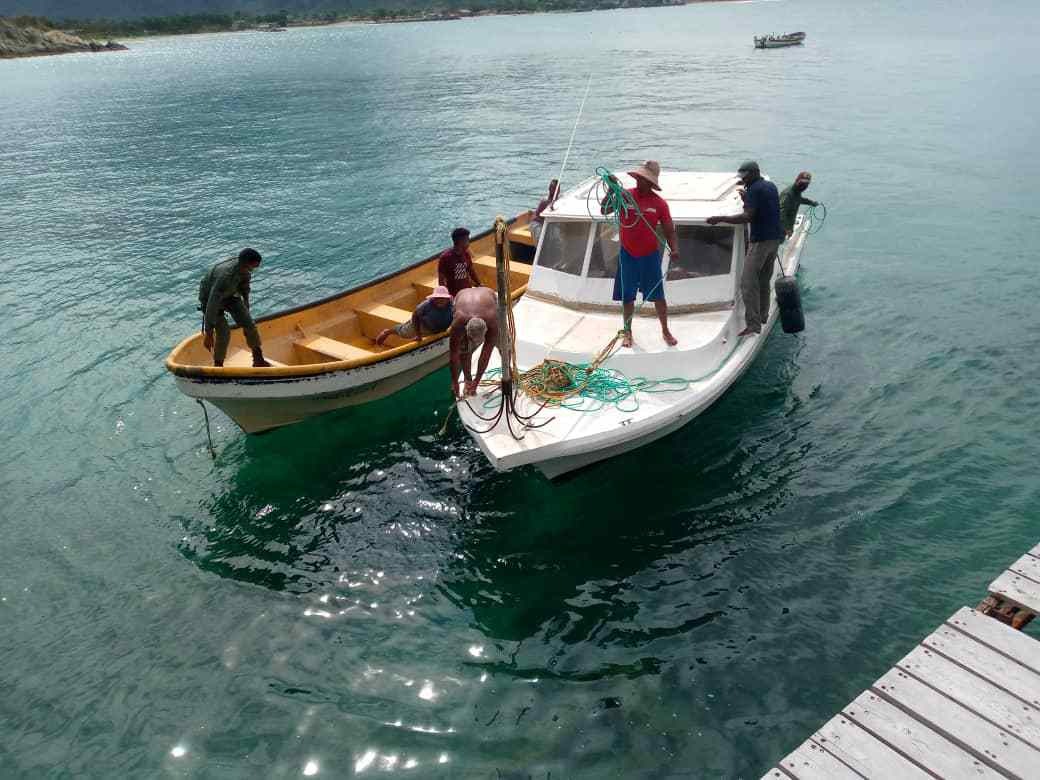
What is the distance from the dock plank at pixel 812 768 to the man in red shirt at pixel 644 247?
5.13m

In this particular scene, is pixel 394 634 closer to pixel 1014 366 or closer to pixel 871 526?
pixel 871 526

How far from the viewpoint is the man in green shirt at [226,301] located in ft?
30.4

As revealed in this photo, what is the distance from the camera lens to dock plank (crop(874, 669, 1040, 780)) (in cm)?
487

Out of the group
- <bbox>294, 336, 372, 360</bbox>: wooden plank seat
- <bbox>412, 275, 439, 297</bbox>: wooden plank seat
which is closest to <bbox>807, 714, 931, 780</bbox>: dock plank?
<bbox>294, 336, 372, 360</bbox>: wooden plank seat

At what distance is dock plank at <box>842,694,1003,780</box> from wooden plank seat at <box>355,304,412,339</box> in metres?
8.09

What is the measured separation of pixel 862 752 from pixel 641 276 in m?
5.94

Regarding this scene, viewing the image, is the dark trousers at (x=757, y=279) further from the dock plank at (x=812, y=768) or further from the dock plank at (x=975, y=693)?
the dock plank at (x=812, y=768)

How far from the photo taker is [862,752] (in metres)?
5.02

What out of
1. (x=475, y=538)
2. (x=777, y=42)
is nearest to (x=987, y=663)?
(x=475, y=538)

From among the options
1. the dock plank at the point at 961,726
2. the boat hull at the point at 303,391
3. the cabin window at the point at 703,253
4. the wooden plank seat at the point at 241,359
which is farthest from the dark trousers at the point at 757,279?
the wooden plank seat at the point at 241,359

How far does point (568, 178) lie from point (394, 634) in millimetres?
20419

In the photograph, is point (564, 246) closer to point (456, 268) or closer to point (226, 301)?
point (456, 268)

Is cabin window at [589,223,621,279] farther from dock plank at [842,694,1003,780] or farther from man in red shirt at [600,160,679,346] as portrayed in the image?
dock plank at [842,694,1003,780]

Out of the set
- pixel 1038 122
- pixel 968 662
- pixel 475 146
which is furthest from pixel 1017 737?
pixel 1038 122
